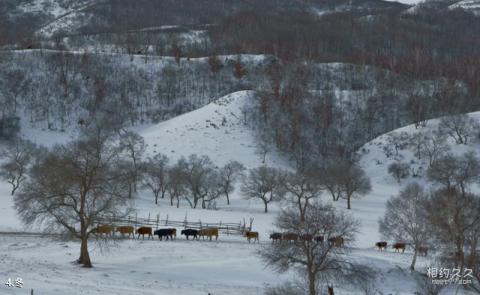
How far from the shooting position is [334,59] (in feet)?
589

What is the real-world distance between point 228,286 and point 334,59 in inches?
6128

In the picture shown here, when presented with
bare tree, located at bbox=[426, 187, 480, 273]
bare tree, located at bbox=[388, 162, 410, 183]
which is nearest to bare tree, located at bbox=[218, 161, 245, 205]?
bare tree, located at bbox=[388, 162, 410, 183]

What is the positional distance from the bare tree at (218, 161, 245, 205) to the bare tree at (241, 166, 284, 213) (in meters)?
2.91

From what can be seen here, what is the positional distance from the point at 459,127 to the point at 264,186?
5026 cm

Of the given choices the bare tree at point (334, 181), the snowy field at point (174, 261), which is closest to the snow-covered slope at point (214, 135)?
the bare tree at point (334, 181)

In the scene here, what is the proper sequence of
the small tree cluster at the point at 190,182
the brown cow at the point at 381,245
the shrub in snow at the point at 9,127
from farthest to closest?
1. the shrub in snow at the point at 9,127
2. the small tree cluster at the point at 190,182
3. the brown cow at the point at 381,245

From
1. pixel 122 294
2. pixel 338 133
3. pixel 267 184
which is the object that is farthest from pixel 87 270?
pixel 338 133

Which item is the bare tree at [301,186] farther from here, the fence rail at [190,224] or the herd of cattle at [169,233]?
the herd of cattle at [169,233]

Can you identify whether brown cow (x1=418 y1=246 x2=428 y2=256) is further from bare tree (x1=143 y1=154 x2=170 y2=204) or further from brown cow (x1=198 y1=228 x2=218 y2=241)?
bare tree (x1=143 y1=154 x2=170 y2=204)

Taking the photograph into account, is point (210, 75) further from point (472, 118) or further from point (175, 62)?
point (472, 118)

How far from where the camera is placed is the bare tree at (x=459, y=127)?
103106mm

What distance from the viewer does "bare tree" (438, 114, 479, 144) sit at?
103 metres

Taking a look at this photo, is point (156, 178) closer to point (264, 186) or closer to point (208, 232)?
point (264, 186)

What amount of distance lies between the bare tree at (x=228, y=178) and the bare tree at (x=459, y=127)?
146 ft
